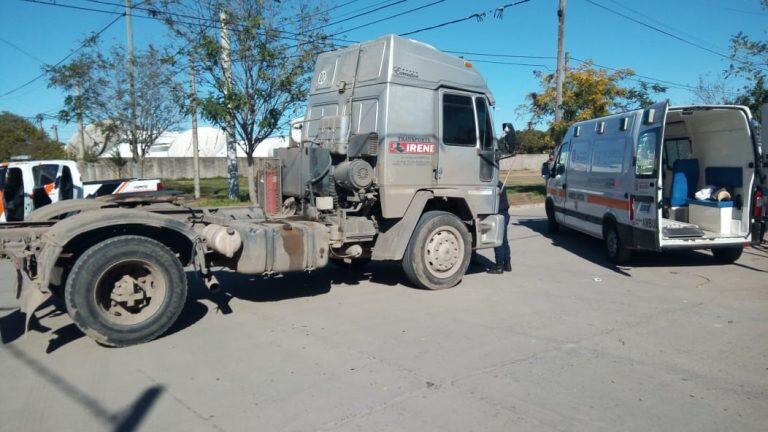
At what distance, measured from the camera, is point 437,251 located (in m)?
7.59

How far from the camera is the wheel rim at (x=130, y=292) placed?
529 cm

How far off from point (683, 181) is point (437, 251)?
576cm

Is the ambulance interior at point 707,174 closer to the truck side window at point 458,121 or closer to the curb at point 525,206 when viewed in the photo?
Result: the truck side window at point 458,121

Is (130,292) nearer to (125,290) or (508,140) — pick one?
(125,290)

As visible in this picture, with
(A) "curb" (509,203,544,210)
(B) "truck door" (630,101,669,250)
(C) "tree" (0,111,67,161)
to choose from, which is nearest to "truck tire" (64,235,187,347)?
(B) "truck door" (630,101,669,250)

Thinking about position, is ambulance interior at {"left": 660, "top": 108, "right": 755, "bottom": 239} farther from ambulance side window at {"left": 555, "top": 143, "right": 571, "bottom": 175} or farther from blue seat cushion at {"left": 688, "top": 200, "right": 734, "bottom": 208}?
ambulance side window at {"left": 555, "top": 143, "right": 571, "bottom": 175}

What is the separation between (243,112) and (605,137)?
10.5 meters

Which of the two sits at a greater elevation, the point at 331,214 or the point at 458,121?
the point at 458,121

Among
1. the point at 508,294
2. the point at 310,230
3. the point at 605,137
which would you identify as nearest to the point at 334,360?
the point at 310,230

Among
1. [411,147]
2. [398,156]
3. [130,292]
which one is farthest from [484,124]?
[130,292]

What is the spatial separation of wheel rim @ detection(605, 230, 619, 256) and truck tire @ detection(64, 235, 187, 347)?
7.16 m

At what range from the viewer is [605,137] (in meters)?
10.0

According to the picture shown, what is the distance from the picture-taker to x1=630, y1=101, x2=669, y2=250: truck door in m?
8.24

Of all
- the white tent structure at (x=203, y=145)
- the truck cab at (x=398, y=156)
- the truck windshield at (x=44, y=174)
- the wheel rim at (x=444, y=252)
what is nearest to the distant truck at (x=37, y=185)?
the truck windshield at (x=44, y=174)
